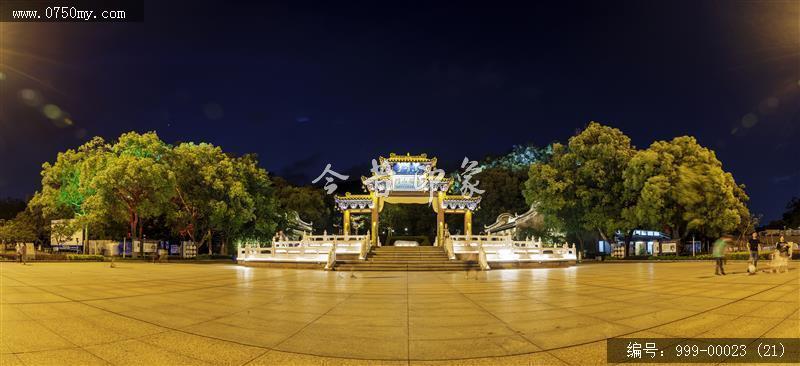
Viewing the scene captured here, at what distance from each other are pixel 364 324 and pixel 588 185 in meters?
28.9

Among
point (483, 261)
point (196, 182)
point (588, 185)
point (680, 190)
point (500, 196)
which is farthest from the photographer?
point (500, 196)

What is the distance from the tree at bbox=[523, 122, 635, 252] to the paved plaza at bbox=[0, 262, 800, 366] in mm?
20645

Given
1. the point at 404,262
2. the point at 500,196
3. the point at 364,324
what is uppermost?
the point at 500,196

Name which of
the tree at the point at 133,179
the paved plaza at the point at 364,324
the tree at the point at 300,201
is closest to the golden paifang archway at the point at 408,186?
the tree at the point at 133,179

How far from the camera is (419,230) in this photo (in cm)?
5412

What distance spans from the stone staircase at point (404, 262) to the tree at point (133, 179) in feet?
51.6

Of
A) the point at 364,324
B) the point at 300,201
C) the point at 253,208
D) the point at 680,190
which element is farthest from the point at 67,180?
the point at 680,190

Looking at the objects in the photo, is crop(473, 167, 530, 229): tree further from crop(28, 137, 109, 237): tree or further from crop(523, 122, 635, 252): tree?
crop(28, 137, 109, 237): tree

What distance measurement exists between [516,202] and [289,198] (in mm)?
24967

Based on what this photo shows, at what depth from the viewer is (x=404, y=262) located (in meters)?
21.8

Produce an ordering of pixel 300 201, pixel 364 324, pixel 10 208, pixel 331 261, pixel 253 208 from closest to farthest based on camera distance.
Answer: pixel 364 324 < pixel 331 261 < pixel 253 208 < pixel 300 201 < pixel 10 208

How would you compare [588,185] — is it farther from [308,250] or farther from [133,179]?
[133,179]

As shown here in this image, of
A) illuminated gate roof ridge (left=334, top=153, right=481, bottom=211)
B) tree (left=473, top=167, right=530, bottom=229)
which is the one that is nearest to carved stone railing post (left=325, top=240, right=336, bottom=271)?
illuminated gate roof ridge (left=334, top=153, right=481, bottom=211)

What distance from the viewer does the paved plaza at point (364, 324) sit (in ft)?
15.3
